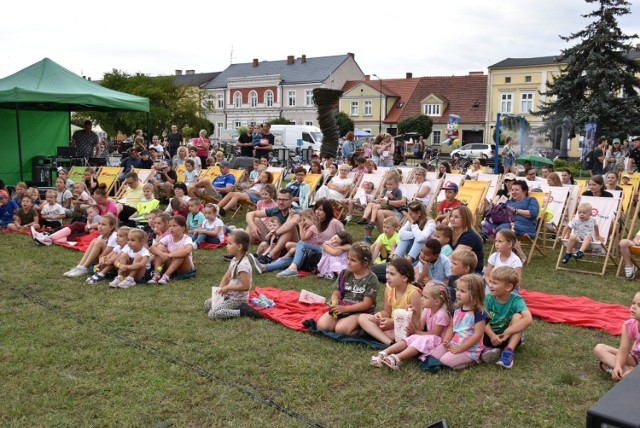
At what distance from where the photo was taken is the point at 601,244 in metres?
7.82

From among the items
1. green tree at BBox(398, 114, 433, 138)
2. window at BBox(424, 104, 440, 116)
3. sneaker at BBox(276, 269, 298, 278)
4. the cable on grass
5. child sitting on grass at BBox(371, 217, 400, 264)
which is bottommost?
sneaker at BBox(276, 269, 298, 278)

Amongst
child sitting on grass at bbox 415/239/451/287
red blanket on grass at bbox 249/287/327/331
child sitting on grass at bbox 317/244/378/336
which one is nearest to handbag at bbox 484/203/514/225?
child sitting on grass at bbox 415/239/451/287

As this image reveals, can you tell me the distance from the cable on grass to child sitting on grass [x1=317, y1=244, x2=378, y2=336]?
125 cm

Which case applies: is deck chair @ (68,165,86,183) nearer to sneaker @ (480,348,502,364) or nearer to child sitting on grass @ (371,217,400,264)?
child sitting on grass @ (371,217,400,264)

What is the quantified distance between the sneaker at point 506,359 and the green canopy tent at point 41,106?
11843 mm

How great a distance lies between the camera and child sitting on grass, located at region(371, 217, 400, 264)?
294 inches

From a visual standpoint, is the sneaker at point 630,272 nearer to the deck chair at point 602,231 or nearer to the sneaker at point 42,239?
the deck chair at point 602,231

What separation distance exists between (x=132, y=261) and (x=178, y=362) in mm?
2847

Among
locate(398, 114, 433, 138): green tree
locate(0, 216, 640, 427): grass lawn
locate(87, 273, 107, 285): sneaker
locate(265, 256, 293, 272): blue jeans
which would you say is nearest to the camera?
locate(0, 216, 640, 427): grass lawn

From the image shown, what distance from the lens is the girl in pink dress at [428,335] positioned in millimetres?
4352

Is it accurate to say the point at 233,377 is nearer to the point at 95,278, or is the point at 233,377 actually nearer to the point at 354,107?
the point at 95,278

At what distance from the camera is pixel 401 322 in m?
4.61

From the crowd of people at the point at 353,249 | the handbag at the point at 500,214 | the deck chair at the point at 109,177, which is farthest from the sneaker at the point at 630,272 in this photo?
the deck chair at the point at 109,177

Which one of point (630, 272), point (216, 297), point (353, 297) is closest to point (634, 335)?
point (353, 297)
